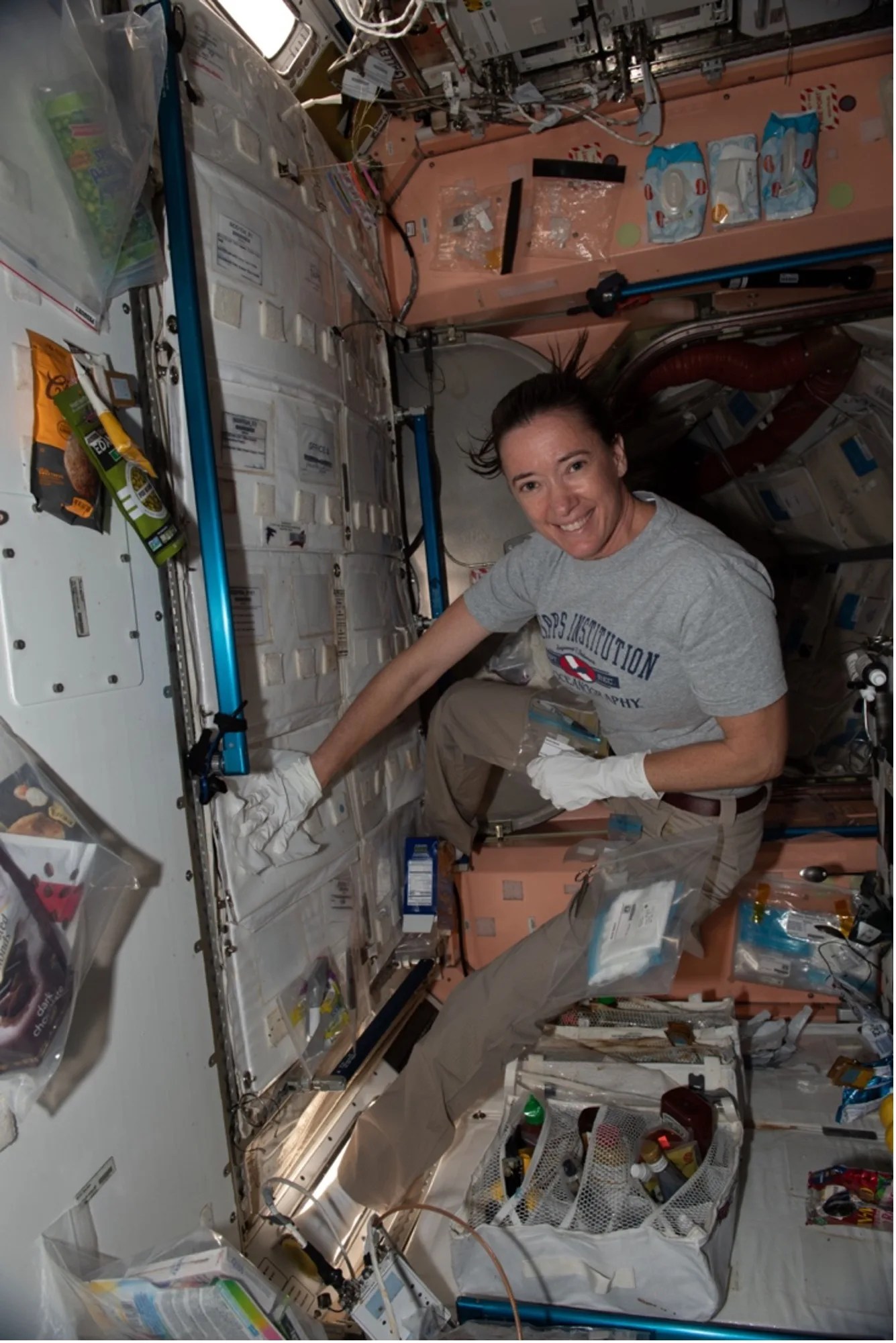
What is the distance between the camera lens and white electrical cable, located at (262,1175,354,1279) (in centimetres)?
204

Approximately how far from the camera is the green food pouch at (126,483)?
58.6 inches

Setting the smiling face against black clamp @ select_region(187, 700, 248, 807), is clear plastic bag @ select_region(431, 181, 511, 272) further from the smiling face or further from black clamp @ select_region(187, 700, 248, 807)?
black clamp @ select_region(187, 700, 248, 807)

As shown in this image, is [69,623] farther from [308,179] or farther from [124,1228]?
[308,179]

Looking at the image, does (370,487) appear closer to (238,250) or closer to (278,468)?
(278,468)

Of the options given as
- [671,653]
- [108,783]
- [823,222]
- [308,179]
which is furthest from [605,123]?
[108,783]

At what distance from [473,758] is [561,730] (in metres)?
0.45

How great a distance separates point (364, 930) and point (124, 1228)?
1208mm

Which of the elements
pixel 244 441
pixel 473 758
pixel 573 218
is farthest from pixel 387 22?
pixel 473 758

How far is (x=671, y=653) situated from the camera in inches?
81.4

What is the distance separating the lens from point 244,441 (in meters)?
2.15

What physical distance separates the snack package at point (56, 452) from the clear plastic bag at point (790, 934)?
264cm

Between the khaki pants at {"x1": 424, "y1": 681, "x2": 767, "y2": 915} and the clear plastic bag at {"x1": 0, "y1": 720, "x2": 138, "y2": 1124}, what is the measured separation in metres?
1.65

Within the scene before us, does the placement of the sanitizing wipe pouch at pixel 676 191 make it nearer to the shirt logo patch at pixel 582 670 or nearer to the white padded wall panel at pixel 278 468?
the white padded wall panel at pixel 278 468

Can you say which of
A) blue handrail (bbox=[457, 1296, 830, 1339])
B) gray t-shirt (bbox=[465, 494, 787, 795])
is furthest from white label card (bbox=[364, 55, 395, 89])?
blue handrail (bbox=[457, 1296, 830, 1339])
